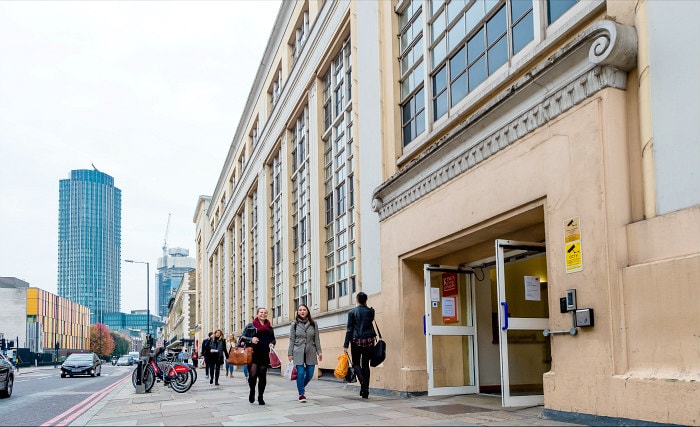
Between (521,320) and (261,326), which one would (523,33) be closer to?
(521,320)

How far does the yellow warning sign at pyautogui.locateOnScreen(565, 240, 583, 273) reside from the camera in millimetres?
7293

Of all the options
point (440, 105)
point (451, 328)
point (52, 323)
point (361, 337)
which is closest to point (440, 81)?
point (440, 105)

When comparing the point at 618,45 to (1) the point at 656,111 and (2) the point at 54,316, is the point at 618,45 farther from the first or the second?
(2) the point at 54,316

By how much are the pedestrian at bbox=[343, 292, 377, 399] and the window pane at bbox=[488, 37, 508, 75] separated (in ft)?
14.0

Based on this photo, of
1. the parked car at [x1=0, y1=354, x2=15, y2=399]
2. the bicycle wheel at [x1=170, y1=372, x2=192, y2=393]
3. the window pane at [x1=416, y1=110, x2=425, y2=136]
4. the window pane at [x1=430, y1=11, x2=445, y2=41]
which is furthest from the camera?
the parked car at [x1=0, y1=354, x2=15, y2=399]

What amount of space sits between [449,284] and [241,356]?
3.83 meters

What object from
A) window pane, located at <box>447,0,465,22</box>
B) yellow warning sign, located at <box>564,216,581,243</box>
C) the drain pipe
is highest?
window pane, located at <box>447,0,465,22</box>

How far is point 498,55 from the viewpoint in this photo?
31.4 feet

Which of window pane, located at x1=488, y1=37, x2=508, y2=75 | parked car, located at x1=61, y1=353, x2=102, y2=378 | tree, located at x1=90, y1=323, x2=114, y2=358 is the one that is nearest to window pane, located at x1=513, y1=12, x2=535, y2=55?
window pane, located at x1=488, y1=37, x2=508, y2=75

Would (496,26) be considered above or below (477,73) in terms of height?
above

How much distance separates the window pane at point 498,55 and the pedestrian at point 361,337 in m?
4.25

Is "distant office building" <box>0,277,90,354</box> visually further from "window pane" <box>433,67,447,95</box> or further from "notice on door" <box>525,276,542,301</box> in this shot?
"notice on door" <box>525,276,542,301</box>

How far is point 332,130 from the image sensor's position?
736 inches

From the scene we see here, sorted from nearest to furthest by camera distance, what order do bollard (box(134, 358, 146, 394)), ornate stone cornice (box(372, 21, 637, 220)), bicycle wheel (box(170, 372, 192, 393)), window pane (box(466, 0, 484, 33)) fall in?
ornate stone cornice (box(372, 21, 637, 220))
window pane (box(466, 0, 484, 33))
bicycle wheel (box(170, 372, 192, 393))
bollard (box(134, 358, 146, 394))
